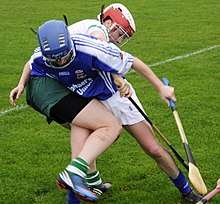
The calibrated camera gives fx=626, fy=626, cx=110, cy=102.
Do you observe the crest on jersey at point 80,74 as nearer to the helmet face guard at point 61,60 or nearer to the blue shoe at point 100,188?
the helmet face guard at point 61,60

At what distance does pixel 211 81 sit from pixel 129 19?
436 centimetres

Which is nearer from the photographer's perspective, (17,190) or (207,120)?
(17,190)

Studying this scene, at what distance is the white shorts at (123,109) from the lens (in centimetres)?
491

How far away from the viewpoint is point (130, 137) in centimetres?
704

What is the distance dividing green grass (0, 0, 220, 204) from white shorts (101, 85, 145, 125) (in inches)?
30.5

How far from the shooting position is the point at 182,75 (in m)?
9.84

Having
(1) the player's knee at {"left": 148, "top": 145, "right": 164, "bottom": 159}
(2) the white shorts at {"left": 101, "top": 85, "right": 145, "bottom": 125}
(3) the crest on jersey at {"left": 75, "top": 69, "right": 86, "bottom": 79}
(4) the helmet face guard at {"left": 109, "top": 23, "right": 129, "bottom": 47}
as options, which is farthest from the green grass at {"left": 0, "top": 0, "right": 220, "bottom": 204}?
(4) the helmet face guard at {"left": 109, "top": 23, "right": 129, "bottom": 47}

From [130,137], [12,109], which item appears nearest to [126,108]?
[130,137]

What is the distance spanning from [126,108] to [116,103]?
0.11m

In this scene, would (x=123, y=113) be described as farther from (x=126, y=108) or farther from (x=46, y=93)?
(x=46, y=93)

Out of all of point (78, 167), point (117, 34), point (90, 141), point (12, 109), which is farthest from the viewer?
point (12, 109)

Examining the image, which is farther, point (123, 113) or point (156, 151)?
point (156, 151)

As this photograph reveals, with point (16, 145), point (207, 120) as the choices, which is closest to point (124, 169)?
point (16, 145)

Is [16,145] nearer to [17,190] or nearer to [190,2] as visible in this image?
[17,190]
